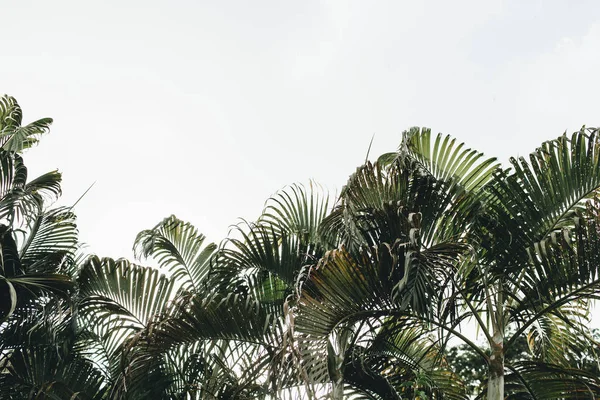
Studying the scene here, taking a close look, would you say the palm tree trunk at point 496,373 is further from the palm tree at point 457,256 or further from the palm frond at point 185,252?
the palm frond at point 185,252

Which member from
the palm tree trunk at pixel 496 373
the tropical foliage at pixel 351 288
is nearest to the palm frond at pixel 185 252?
the tropical foliage at pixel 351 288

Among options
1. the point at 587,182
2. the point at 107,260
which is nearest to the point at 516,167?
the point at 587,182

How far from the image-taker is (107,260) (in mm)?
5285

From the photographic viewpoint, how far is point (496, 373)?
3932mm

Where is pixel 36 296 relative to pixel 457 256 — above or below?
below

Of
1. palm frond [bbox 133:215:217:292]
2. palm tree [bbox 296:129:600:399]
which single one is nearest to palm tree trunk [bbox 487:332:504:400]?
palm tree [bbox 296:129:600:399]

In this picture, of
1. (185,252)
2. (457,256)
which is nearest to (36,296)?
(185,252)

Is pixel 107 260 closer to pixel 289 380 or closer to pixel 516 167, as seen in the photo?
pixel 289 380

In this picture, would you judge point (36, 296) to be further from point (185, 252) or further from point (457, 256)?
point (457, 256)

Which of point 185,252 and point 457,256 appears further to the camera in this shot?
point 185,252

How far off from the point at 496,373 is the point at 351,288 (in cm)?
94

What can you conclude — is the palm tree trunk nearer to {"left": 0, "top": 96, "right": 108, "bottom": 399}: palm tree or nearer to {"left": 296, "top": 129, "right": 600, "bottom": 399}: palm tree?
{"left": 296, "top": 129, "right": 600, "bottom": 399}: palm tree

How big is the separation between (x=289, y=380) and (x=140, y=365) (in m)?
1.40

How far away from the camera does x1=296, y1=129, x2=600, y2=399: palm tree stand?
148 inches
